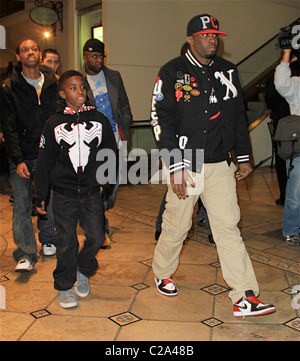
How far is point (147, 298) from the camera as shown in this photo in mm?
3488

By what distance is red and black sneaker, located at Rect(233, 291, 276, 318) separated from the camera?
3.11m

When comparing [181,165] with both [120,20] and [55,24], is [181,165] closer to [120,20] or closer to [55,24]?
[120,20]

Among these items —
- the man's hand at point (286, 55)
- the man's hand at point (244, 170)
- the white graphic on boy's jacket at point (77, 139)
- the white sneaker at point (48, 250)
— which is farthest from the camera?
the white sneaker at point (48, 250)

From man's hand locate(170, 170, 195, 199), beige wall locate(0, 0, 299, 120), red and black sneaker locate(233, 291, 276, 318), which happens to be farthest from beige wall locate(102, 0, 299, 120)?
red and black sneaker locate(233, 291, 276, 318)

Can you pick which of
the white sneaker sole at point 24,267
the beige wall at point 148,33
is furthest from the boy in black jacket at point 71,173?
the beige wall at point 148,33

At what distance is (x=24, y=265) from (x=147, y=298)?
1.12 m

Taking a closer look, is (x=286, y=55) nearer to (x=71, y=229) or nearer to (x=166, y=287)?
(x=166, y=287)

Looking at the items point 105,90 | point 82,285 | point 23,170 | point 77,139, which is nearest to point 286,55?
point 105,90

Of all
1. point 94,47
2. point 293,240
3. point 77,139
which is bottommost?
point 293,240

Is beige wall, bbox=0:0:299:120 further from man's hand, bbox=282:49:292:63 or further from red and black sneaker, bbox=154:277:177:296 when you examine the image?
red and black sneaker, bbox=154:277:177:296

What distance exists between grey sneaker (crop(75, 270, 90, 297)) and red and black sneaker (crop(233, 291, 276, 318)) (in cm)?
106

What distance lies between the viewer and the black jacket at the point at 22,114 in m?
4.00

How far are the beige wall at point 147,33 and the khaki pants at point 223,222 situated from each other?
6.39m

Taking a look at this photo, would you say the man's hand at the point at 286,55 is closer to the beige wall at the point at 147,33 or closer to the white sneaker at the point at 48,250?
the white sneaker at the point at 48,250
